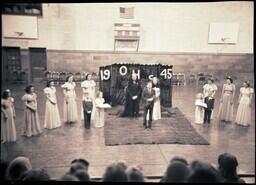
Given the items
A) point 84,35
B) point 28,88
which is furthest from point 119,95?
point 28,88

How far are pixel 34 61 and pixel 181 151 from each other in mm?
2617

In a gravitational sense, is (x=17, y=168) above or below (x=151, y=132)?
below

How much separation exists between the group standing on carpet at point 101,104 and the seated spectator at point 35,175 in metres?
0.59

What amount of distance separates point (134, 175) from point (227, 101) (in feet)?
5.92

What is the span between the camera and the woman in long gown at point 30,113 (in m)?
4.49

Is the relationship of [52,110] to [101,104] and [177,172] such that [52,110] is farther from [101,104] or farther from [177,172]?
[177,172]

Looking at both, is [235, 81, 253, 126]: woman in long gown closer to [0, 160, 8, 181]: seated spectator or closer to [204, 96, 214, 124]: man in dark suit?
[204, 96, 214, 124]: man in dark suit

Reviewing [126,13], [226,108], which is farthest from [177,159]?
[126,13]

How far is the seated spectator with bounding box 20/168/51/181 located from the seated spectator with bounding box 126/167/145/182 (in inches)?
45.5

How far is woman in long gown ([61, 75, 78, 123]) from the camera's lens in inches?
179

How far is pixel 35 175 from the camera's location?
4199 millimetres

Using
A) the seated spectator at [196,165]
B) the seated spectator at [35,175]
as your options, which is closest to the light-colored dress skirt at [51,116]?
the seated spectator at [35,175]

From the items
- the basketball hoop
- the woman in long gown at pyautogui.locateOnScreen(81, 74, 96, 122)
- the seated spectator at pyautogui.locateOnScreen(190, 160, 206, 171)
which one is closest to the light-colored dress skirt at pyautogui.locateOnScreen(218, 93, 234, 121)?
the basketball hoop

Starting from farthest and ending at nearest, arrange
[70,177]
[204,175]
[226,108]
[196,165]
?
1. [226,108]
2. [196,165]
3. [70,177]
4. [204,175]
